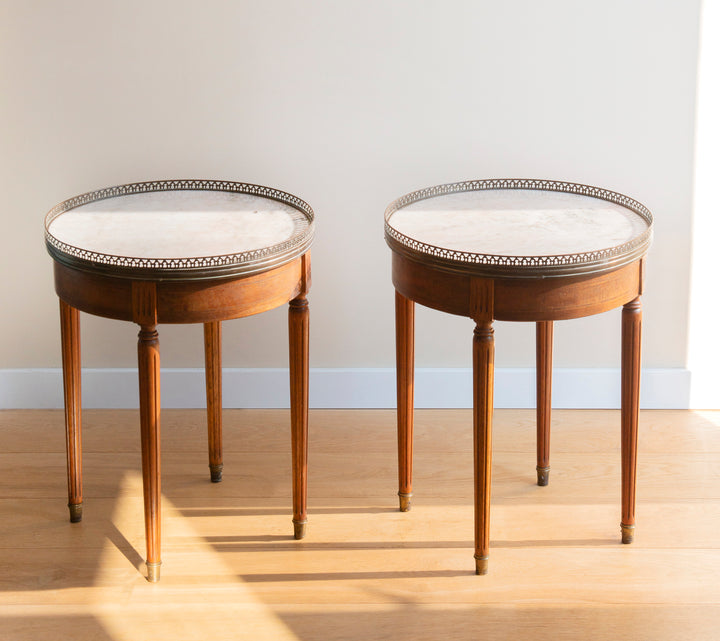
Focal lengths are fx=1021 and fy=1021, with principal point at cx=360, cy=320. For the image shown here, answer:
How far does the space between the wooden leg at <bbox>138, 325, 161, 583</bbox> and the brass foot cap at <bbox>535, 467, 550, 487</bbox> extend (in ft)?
2.93

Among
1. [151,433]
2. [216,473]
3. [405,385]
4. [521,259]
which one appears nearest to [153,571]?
[151,433]

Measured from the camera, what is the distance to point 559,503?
231 cm

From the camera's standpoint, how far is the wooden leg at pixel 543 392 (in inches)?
91.3

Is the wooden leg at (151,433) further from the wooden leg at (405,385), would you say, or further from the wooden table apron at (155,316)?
the wooden leg at (405,385)

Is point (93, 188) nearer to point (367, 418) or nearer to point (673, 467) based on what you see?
point (367, 418)

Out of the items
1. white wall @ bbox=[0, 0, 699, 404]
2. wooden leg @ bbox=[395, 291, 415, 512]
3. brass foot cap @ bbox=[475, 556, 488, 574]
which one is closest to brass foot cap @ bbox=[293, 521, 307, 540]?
wooden leg @ bbox=[395, 291, 415, 512]

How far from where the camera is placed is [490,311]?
1.86 metres

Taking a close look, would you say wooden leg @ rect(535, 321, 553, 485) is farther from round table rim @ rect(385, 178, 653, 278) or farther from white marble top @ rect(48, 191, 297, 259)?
white marble top @ rect(48, 191, 297, 259)

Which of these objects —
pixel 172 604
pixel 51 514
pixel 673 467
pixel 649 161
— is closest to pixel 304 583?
pixel 172 604

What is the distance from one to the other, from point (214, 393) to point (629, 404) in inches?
37.0

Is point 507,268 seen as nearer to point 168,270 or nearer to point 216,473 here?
point 168,270

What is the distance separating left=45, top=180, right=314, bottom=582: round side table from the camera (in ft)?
6.07

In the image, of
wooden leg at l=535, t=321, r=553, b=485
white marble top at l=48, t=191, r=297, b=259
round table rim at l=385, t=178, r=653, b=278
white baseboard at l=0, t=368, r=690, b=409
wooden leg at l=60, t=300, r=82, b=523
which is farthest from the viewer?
white baseboard at l=0, t=368, r=690, b=409

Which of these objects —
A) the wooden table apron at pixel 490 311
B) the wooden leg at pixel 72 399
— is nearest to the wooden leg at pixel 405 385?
the wooden table apron at pixel 490 311
